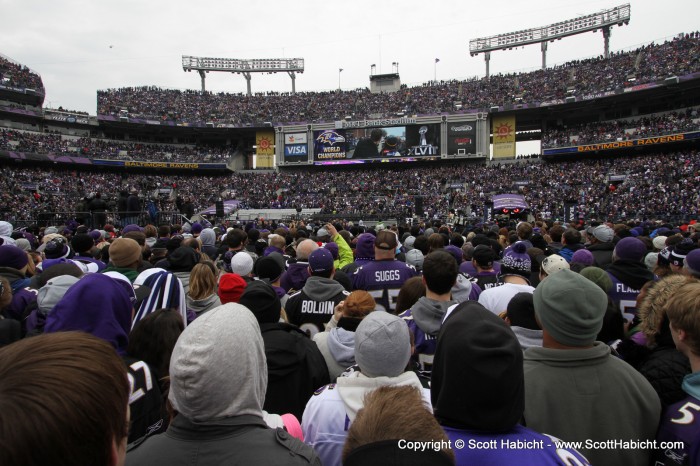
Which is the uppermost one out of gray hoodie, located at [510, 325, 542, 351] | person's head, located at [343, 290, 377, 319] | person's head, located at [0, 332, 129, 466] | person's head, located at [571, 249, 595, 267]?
person's head, located at [0, 332, 129, 466]

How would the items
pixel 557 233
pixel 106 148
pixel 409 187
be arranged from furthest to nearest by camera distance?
pixel 106 148
pixel 409 187
pixel 557 233

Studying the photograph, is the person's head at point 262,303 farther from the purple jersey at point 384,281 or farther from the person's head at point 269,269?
the purple jersey at point 384,281

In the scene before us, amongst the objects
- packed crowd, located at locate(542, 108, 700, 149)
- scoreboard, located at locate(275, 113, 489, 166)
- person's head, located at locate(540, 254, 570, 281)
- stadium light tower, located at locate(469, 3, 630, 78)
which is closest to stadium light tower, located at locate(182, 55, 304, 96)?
scoreboard, located at locate(275, 113, 489, 166)

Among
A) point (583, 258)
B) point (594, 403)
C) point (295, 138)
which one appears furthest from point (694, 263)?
point (295, 138)

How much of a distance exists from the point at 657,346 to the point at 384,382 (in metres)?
1.79

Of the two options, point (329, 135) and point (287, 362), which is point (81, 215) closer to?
point (287, 362)

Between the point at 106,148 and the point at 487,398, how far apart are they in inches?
2405

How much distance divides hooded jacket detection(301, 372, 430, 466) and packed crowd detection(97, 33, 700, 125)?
50550 millimetres

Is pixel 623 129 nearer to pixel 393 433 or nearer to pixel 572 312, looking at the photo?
pixel 572 312

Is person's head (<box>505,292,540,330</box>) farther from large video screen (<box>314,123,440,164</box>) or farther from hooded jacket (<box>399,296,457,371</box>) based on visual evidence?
large video screen (<box>314,123,440,164</box>)

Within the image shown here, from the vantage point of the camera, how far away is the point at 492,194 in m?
41.9

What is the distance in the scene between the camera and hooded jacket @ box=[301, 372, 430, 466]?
89.7 inches

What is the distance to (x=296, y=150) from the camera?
53531 millimetres

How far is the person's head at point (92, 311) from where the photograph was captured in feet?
8.81
